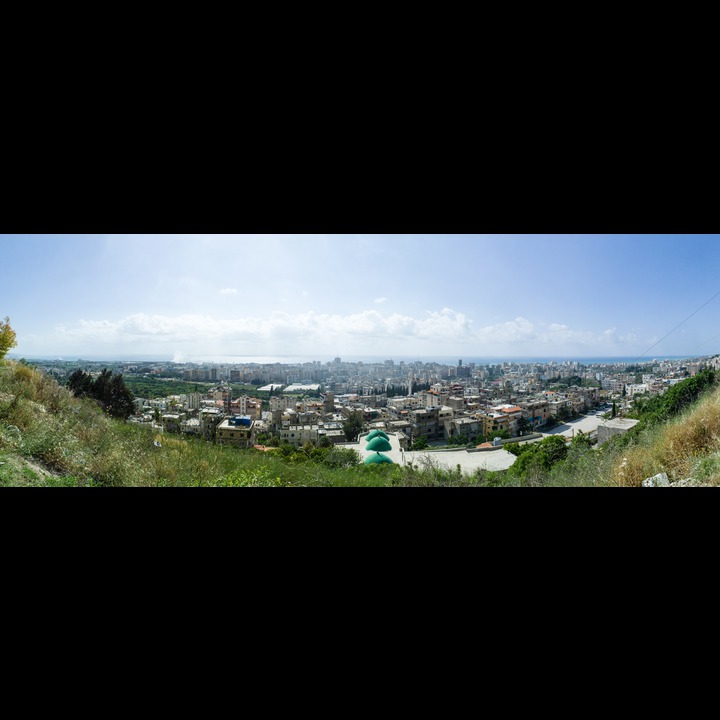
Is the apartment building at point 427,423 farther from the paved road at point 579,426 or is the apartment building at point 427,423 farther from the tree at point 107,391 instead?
the tree at point 107,391

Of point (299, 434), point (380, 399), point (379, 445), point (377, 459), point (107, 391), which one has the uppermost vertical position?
point (107, 391)

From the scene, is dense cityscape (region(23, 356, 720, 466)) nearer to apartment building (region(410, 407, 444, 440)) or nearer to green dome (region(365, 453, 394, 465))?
apartment building (region(410, 407, 444, 440))

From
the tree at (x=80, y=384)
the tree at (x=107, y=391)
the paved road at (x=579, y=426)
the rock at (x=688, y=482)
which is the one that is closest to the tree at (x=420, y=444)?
the paved road at (x=579, y=426)

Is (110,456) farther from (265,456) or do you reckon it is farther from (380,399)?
(380,399)

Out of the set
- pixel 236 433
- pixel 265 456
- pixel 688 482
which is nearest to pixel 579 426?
pixel 688 482
